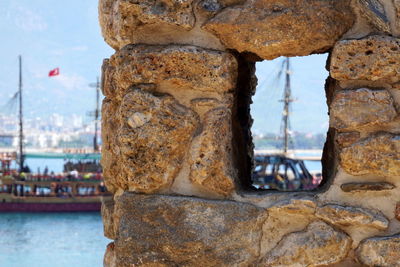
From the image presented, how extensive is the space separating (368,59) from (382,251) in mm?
621

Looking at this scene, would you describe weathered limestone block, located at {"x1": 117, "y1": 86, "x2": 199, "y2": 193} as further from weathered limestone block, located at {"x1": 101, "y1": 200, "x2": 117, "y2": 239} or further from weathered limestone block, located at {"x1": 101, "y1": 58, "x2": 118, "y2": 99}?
weathered limestone block, located at {"x1": 101, "y1": 200, "x2": 117, "y2": 239}

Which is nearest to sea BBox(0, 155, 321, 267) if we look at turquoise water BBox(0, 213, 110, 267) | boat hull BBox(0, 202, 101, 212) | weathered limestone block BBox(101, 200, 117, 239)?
turquoise water BBox(0, 213, 110, 267)

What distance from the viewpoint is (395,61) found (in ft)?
6.34

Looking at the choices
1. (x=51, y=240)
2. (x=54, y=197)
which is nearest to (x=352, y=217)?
(x=51, y=240)

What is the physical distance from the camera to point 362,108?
196 cm

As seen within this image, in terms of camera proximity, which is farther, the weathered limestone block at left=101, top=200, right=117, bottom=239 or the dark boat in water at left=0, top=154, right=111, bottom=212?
the dark boat in water at left=0, top=154, right=111, bottom=212

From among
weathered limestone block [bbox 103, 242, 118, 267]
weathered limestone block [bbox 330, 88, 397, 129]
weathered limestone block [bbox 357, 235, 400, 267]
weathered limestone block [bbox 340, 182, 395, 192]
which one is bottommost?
weathered limestone block [bbox 103, 242, 118, 267]

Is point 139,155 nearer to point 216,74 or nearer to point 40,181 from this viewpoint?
point 216,74

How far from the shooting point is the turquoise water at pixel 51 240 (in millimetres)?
23391

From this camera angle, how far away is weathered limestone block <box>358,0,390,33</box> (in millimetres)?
1964

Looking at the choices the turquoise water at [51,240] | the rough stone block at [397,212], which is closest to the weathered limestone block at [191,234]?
the rough stone block at [397,212]

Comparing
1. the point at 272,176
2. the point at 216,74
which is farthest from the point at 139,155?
the point at 272,176

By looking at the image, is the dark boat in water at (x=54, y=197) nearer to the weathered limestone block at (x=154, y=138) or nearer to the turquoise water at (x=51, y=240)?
the turquoise water at (x=51, y=240)

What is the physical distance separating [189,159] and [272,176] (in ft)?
108
